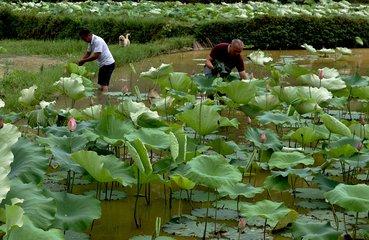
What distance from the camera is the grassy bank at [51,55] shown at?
7.39m

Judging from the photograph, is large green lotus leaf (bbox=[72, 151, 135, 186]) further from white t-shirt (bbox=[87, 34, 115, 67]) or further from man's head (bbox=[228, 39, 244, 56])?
white t-shirt (bbox=[87, 34, 115, 67])

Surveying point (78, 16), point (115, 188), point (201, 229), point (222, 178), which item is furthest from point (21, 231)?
point (78, 16)

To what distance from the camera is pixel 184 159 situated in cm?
377

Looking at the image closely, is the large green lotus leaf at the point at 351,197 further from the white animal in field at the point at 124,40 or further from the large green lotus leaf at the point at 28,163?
the white animal in field at the point at 124,40

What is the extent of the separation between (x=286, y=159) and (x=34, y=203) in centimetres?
164

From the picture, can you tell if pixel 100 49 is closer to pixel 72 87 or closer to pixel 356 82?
pixel 72 87

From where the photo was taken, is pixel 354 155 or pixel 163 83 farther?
pixel 163 83

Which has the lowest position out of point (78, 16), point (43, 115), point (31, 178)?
point (78, 16)

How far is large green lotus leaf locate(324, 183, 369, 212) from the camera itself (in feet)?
9.91

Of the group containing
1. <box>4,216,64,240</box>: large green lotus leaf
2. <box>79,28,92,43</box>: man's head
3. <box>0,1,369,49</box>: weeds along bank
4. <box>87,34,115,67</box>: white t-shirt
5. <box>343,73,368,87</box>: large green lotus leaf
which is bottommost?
<box>0,1,369,49</box>: weeds along bank

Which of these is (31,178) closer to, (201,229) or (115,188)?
(201,229)

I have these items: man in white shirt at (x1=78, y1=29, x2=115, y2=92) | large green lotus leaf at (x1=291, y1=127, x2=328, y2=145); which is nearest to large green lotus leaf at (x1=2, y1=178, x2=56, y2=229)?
large green lotus leaf at (x1=291, y1=127, x2=328, y2=145)

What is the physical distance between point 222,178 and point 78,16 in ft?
42.4

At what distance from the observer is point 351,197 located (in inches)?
121
